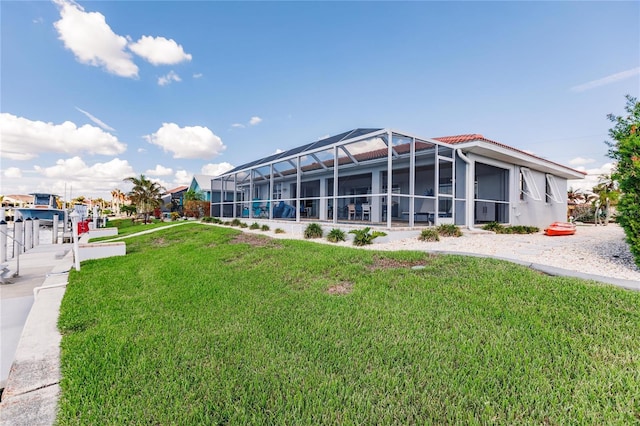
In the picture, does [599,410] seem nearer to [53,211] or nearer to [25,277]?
[25,277]

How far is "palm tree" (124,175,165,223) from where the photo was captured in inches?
976

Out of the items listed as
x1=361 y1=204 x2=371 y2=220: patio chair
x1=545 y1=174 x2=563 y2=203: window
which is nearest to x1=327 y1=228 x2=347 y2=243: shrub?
x1=361 y1=204 x2=371 y2=220: patio chair

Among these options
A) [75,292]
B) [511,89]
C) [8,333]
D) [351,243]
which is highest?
[511,89]

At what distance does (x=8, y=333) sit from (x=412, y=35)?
1451 centimetres

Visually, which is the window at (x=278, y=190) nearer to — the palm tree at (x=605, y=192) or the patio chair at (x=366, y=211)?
the patio chair at (x=366, y=211)

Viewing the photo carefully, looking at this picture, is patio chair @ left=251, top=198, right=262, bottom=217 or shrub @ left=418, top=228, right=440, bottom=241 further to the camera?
patio chair @ left=251, top=198, right=262, bottom=217

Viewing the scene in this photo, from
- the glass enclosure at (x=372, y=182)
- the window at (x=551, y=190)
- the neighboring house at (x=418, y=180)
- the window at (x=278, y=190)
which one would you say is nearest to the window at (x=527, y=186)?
the neighboring house at (x=418, y=180)

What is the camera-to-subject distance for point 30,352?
Result: 2.71 metres

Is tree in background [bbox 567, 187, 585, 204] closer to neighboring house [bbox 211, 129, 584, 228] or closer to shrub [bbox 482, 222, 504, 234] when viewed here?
neighboring house [bbox 211, 129, 584, 228]

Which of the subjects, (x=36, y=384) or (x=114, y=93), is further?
(x=114, y=93)

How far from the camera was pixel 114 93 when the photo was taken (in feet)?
51.6

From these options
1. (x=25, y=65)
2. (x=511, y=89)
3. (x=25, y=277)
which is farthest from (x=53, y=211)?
(x=511, y=89)

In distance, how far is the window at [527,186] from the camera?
13.6 m

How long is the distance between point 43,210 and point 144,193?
22.3 ft
